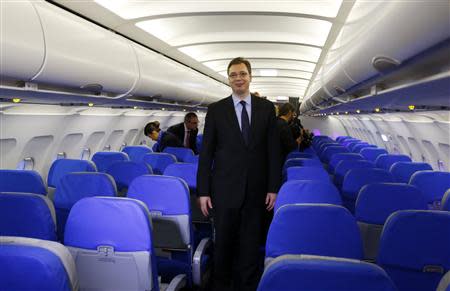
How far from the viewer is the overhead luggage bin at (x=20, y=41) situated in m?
2.54

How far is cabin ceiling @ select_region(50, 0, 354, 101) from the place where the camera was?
4.87m

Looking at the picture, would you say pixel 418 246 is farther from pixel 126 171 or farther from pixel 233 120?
pixel 126 171

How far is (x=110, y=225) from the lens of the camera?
2766mm

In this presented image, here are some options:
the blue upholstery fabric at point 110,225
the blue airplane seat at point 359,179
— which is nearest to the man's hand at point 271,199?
the blue upholstery fabric at point 110,225

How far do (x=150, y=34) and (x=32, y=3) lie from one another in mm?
3177

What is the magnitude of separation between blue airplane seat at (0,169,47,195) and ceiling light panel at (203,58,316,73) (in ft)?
17.6

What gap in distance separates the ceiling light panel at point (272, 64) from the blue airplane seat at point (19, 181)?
5.35 m

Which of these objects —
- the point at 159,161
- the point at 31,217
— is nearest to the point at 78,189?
Result: the point at 31,217

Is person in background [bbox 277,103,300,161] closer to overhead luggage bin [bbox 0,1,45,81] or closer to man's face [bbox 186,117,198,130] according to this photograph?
man's face [bbox 186,117,198,130]

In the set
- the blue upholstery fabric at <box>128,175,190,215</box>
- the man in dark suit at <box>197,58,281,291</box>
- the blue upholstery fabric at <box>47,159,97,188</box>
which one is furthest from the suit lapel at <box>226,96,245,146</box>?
the blue upholstery fabric at <box>47,159,97,188</box>

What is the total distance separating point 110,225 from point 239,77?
1.69m

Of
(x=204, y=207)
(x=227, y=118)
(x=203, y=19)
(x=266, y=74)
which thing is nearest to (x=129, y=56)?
(x=203, y=19)

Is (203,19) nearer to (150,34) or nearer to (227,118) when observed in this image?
(150,34)

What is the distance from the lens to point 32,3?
→ 295 cm
